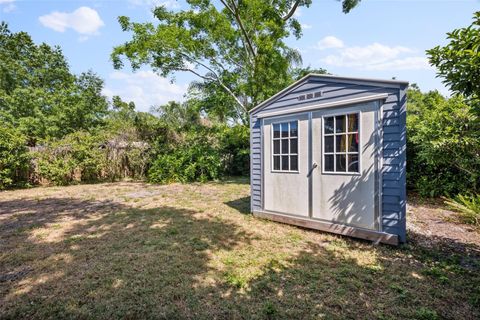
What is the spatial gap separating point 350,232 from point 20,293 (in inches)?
160

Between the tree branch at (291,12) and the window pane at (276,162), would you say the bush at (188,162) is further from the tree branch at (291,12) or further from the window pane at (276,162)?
the tree branch at (291,12)

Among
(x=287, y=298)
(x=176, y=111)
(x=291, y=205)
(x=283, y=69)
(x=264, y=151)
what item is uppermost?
(x=176, y=111)

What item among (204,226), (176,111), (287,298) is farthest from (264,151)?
(176,111)

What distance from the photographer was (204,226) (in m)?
4.36

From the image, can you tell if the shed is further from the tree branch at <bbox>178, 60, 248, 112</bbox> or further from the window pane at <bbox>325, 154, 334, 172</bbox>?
the tree branch at <bbox>178, 60, 248, 112</bbox>

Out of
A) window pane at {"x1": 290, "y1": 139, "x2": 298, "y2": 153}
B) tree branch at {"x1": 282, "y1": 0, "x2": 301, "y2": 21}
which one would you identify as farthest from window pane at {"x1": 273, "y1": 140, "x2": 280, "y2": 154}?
tree branch at {"x1": 282, "y1": 0, "x2": 301, "y2": 21}

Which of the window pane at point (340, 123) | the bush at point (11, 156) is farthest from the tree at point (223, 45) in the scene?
the window pane at point (340, 123)

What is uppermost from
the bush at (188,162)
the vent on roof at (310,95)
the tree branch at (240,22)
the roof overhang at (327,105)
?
the tree branch at (240,22)

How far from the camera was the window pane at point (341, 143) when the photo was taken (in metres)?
3.64

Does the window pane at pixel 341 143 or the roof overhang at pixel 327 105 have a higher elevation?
the roof overhang at pixel 327 105

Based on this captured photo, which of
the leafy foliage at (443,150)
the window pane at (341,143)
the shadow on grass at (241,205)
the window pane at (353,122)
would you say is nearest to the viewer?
the window pane at (353,122)

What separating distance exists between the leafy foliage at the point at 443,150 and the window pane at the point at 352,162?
2683mm

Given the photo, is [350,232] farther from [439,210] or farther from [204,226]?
[439,210]

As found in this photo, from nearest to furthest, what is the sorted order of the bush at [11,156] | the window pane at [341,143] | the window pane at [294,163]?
the window pane at [341,143]
the window pane at [294,163]
the bush at [11,156]
